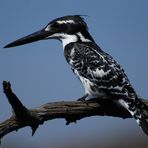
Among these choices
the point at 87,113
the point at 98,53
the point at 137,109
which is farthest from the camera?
the point at 98,53

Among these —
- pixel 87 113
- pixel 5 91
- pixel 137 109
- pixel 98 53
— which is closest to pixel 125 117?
pixel 137 109

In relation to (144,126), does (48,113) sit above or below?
above

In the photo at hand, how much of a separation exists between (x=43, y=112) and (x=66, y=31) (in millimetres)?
2223

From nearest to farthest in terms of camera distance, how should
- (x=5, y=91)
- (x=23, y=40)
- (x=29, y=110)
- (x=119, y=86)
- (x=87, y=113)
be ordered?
1. (x=5, y=91)
2. (x=29, y=110)
3. (x=87, y=113)
4. (x=119, y=86)
5. (x=23, y=40)

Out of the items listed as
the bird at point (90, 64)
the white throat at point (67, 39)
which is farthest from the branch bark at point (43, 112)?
the white throat at point (67, 39)

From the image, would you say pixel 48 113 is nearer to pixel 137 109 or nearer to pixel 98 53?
pixel 137 109

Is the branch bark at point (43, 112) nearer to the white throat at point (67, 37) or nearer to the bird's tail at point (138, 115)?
the bird's tail at point (138, 115)

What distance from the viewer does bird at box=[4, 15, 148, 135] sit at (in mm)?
5422

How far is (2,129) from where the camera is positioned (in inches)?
171

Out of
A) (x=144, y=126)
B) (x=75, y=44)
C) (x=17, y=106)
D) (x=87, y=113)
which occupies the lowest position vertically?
(x=144, y=126)

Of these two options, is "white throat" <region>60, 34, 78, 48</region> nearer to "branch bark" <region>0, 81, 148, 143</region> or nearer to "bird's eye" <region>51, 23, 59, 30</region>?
"bird's eye" <region>51, 23, 59, 30</region>

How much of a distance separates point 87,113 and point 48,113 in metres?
0.54

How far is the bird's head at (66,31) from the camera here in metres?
6.43

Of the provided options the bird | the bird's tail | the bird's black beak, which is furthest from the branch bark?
the bird's black beak
